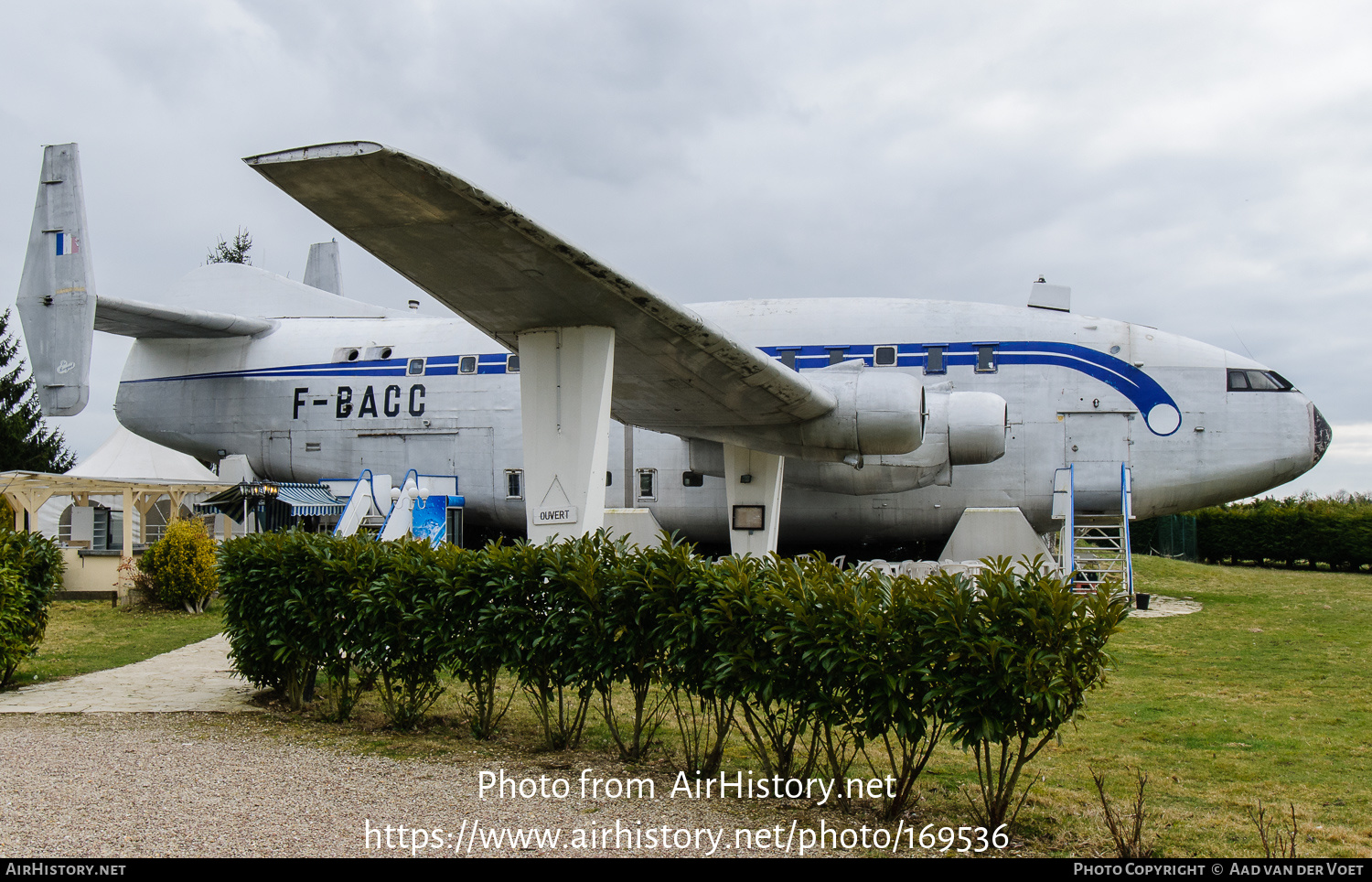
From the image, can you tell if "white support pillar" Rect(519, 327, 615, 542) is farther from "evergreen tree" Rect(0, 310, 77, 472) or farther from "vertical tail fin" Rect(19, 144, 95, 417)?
"evergreen tree" Rect(0, 310, 77, 472)

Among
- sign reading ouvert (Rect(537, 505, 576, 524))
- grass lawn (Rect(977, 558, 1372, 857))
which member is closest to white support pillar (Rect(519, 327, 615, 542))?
sign reading ouvert (Rect(537, 505, 576, 524))

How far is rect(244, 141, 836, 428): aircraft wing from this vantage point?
6.98 metres

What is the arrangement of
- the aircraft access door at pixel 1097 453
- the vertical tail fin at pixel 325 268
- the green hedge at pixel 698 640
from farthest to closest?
the vertical tail fin at pixel 325 268, the aircraft access door at pixel 1097 453, the green hedge at pixel 698 640

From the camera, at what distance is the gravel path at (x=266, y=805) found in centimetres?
486

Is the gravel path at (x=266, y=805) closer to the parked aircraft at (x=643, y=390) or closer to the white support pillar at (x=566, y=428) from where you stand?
the white support pillar at (x=566, y=428)

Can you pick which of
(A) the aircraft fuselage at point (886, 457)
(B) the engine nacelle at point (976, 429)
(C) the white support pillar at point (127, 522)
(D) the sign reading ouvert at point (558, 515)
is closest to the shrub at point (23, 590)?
(D) the sign reading ouvert at point (558, 515)

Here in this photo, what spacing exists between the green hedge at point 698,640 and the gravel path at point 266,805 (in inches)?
30.0

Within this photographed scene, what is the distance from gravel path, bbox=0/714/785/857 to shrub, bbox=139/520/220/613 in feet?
35.1

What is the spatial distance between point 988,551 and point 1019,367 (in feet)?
11.7

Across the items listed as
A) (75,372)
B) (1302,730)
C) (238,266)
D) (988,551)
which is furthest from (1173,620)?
(238,266)

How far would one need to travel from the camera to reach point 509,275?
8.65m

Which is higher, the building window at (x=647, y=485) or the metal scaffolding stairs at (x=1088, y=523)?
the building window at (x=647, y=485)

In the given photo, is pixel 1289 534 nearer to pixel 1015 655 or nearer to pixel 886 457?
pixel 886 457

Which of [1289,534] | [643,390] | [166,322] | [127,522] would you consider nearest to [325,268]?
[166,322]
